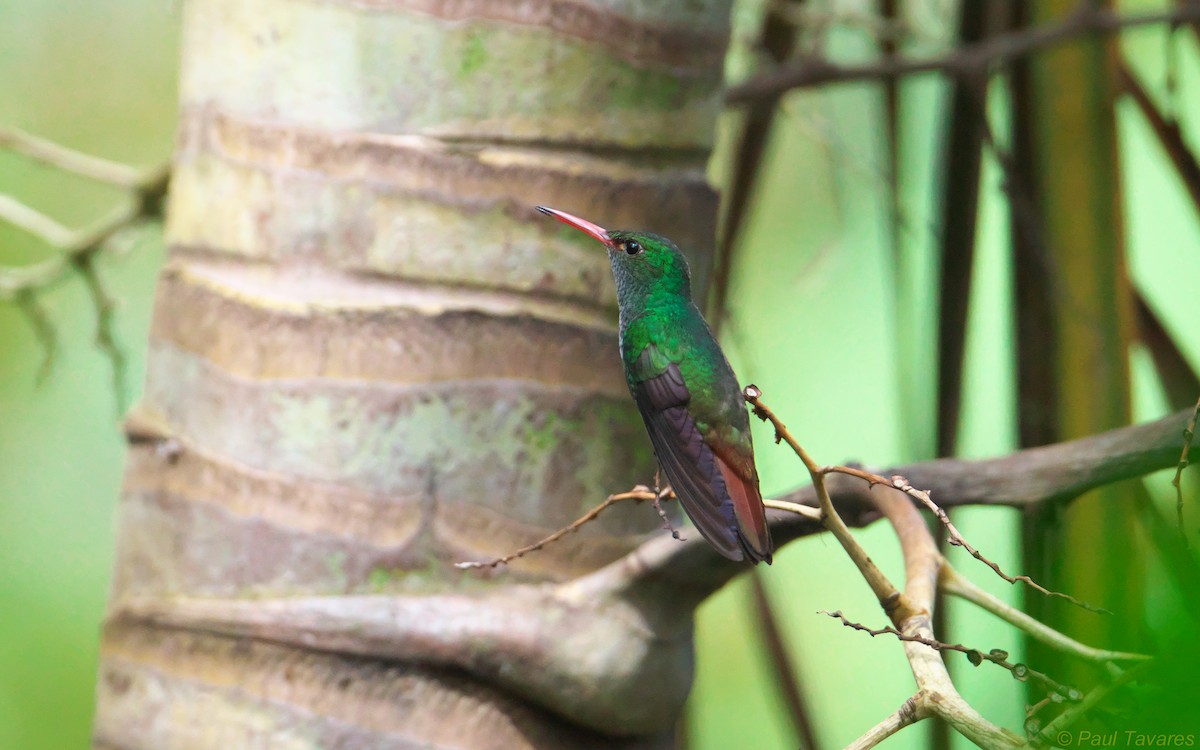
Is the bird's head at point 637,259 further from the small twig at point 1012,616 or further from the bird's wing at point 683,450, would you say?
the small twig at point 1012,616

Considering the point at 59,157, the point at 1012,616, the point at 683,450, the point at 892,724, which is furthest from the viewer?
the point at 59,157

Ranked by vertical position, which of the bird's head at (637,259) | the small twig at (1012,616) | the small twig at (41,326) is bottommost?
the small twig at (41,326)

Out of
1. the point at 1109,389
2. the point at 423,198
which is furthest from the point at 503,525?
the point at 1109,389

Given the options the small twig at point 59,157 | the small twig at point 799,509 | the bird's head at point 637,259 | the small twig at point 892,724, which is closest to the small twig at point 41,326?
the small twig at point 59,157

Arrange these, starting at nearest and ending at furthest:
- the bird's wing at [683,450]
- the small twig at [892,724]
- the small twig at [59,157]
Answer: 1. the small twig at [892,724]
2. the bird's wing at [683,450]
3. the small twig at [59,157]

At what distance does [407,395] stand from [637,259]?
0.20m

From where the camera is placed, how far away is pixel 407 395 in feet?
2.78

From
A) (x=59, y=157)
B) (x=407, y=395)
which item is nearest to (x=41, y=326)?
(x=59, y=157)

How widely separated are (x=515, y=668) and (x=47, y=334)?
925 millimetres

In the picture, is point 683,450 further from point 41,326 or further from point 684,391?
point 41,326

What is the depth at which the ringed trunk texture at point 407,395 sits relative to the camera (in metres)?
0.83

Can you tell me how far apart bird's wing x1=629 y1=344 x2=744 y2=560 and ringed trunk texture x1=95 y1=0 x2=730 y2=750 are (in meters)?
0.09

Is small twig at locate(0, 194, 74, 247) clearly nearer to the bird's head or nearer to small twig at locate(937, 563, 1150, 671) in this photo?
the bird's head

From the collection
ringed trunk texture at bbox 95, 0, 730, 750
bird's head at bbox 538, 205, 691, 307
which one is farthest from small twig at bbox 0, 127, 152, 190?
bird's head at bbox 538, 205, 691, 307
